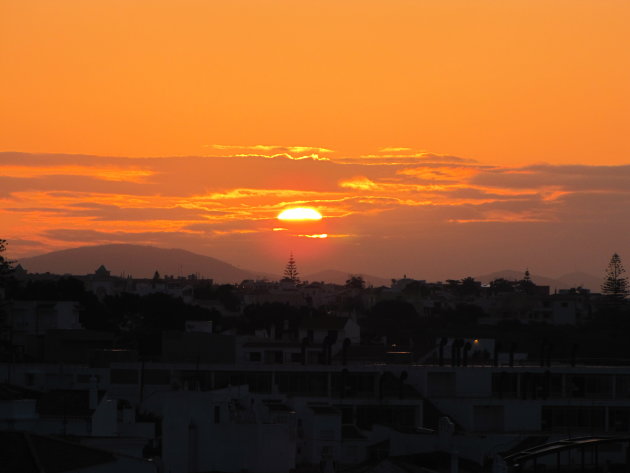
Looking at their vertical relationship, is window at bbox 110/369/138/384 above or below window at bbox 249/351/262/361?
below

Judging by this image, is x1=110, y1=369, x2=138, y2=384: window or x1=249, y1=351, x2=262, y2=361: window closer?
x1=110, y1=369, x2=138, y2=384: window

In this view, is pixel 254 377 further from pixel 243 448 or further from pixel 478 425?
pixel 243 448

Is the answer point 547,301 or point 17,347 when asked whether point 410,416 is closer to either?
point 17,347

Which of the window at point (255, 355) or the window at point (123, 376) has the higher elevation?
the window at point (255, 355)

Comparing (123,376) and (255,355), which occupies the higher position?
(255,355)

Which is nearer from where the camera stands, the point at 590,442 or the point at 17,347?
the point at 590,442

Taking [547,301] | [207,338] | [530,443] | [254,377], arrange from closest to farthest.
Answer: [530,443], [254,377], [207,338], [547,301]

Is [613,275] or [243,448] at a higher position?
[613,275]

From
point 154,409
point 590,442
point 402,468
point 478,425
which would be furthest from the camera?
point 478,425

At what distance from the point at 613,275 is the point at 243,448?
15432 centimetres

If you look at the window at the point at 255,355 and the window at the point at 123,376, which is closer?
the window at the point at 123,376

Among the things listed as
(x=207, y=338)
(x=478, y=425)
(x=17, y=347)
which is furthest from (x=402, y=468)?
(x=17, y=347)

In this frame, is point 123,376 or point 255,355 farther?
point 255,355

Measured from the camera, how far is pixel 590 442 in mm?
33094
